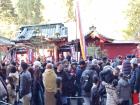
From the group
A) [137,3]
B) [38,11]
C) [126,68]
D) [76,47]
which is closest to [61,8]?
[38,11]

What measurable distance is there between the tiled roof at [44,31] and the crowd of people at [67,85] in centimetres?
1886

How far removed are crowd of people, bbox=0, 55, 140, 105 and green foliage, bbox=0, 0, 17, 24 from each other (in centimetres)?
4937

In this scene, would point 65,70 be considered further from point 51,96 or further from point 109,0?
point 109,0

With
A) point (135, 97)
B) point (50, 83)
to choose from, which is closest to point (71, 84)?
point (50, 83)

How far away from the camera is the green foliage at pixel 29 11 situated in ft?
247

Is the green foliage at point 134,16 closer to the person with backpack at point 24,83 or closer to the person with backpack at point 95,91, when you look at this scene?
the person with backpack at point 24,83

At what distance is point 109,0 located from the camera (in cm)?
6781

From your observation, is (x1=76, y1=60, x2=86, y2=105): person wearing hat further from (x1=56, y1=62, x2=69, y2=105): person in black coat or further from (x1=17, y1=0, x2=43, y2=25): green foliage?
(x1=17, y1=0, x2=43, y2=25): green foliage

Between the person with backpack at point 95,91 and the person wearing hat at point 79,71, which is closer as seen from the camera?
the person with backpack at point 95,91

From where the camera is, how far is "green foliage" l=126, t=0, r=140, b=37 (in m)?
51.4

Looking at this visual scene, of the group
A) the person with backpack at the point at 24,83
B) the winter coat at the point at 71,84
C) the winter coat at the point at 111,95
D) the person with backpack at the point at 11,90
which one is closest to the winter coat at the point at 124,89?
the winter coat at the point at 111,95

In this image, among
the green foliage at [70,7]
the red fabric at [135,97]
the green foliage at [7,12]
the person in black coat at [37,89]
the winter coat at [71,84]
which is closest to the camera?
the person in black coat at [37,89]

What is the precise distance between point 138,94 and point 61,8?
5928 centimetres

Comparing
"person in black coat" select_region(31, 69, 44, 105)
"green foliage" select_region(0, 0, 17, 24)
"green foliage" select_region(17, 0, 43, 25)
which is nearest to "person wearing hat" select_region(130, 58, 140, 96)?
"person in black coat" select_region(31, 69, 44, 105)
